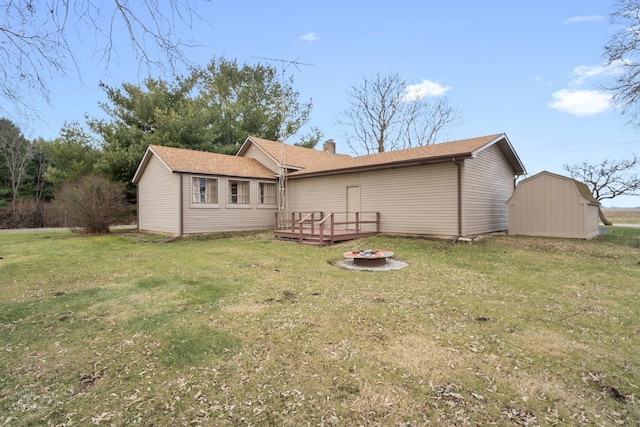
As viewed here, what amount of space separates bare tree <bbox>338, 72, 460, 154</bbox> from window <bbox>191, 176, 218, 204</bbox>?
652 inches

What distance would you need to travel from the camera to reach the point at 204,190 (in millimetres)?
14750

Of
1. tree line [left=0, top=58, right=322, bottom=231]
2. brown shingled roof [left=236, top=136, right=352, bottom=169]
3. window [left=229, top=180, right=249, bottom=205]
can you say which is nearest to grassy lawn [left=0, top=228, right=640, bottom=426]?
window [left=229, top=180, right=249, bottom=205]

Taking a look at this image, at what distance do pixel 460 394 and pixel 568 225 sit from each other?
1168 cm

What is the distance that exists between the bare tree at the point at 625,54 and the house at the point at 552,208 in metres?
2.78

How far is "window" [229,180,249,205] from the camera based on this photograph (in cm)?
1555

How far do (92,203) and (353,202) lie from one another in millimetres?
12101

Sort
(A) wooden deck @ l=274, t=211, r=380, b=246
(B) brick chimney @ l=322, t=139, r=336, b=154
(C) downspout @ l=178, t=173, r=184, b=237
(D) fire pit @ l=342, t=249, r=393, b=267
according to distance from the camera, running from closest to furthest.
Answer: (D) fire pit @ l=342, t=249, r=393, b=267
(A) wooden deck @ l=274, t=211, r=380, b=246
(C) downspout @ l=178, t=173, r=184, b=237
(B) brick chimney @ l=322, t=139, r=336, b=154

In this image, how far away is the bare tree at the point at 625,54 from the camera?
10281mm

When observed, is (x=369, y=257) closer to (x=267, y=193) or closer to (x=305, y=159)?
(x=267, y=193)

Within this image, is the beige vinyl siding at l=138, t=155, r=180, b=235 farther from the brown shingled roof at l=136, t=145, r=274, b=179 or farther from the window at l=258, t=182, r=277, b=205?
the window at l=258, t=182, r=277, b=205

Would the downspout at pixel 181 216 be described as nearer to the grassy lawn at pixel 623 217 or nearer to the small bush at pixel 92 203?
the small bush at pixel 92 203

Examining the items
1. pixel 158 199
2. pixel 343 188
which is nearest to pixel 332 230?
pixel 343 188

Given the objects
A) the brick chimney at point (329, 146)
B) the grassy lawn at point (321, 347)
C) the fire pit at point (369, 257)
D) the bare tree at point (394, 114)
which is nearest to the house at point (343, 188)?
the fire pit at point (369, 257)

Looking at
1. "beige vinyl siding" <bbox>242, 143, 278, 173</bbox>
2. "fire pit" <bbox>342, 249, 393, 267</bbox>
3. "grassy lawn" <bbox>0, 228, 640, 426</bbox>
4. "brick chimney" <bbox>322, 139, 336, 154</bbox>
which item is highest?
"brick chimney" <bbox>322, 139, 336, 154</bbox>
